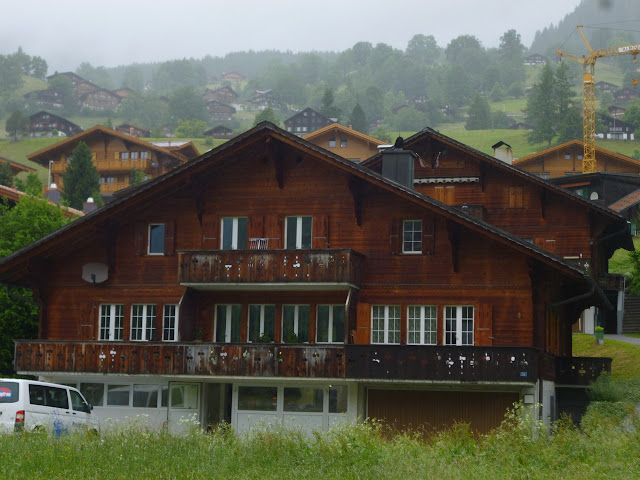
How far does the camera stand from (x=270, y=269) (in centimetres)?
3444

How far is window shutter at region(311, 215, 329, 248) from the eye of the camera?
35.9 meters

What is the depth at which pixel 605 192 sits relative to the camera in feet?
254

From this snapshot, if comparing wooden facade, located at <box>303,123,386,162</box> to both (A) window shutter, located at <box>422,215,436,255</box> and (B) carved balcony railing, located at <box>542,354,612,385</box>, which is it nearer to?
(B) carved balcony railing, located at <box>542,354,612,385</box>

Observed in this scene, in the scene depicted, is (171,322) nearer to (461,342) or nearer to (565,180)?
(461,342)

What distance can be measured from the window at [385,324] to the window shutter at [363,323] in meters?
0.19

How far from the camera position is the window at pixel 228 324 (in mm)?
36159

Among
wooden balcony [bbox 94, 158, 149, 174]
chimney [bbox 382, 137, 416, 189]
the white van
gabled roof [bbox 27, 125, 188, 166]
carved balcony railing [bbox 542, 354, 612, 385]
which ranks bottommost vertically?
the white van

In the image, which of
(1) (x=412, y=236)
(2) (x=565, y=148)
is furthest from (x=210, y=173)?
(2) (x=565, y=148)

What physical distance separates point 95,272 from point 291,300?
689cm

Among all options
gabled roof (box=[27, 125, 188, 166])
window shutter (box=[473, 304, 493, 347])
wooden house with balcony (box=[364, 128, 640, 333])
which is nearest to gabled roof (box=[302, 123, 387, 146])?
gabled roof (box=[27, 125, 188, 166])

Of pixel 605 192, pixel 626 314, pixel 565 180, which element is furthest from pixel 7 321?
pixel 605 192

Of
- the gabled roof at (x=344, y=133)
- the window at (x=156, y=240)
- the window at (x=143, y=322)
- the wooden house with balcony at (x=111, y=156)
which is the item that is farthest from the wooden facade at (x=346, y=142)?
the window at (x=143, y=322)

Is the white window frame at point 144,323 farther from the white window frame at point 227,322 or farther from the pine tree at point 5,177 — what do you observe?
the pine tree at point 5,177

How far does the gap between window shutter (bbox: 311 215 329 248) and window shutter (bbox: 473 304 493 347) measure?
5564 millimetres
